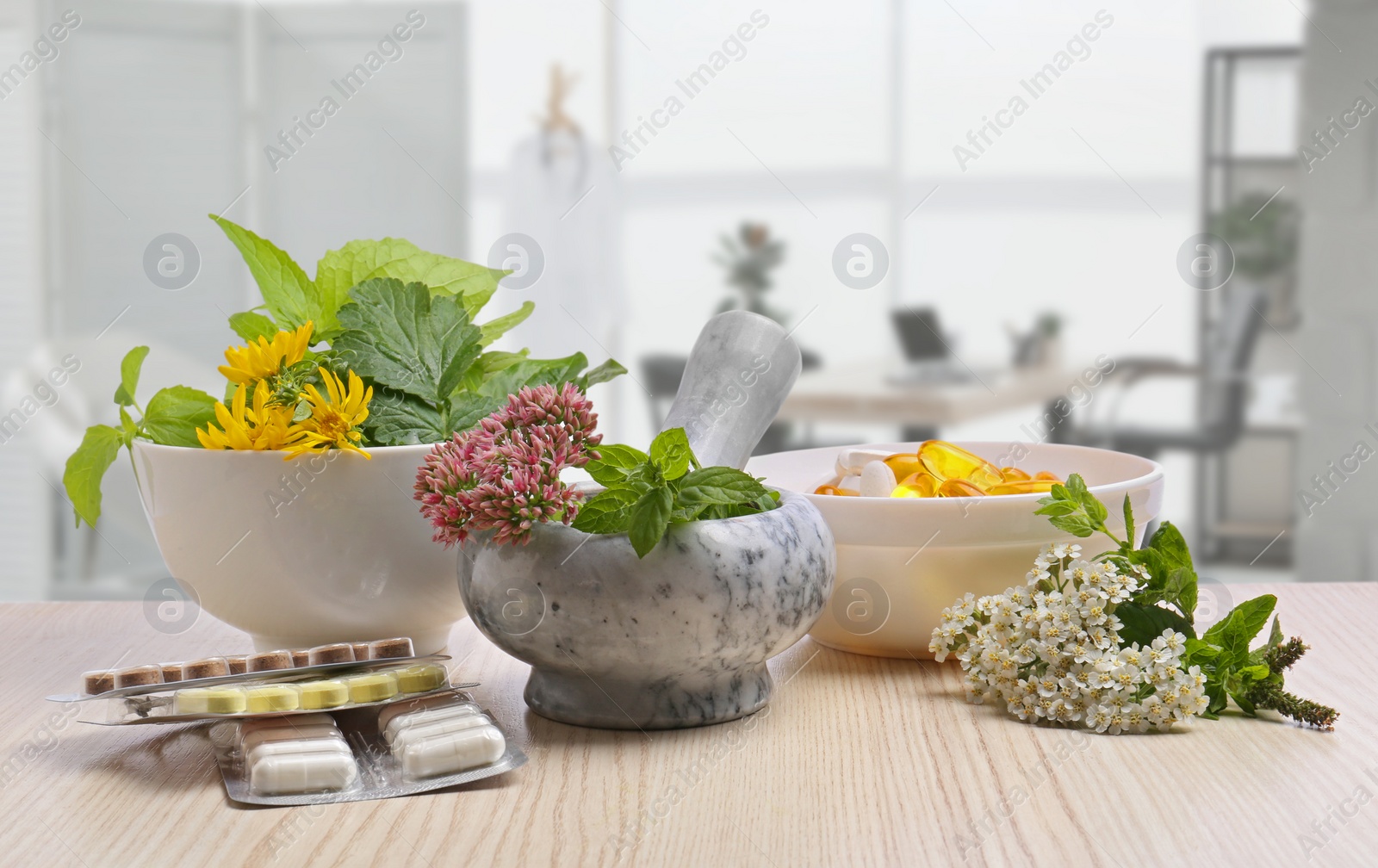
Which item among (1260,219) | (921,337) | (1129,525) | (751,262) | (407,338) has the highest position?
(1260,219)

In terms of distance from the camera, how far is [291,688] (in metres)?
0.53

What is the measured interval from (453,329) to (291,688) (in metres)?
0.23

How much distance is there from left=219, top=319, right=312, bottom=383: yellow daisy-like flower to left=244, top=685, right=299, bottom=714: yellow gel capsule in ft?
0.57

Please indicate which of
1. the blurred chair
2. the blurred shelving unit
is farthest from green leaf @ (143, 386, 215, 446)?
the blurred shelving unit

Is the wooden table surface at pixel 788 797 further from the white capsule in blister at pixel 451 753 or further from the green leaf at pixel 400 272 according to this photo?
the green leaf at pixel 400 272

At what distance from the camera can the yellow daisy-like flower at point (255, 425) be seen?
23.9 inches

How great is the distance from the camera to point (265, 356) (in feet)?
2.01

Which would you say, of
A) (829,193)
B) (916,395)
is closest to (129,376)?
(916,395)

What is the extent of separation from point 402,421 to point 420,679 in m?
0.16

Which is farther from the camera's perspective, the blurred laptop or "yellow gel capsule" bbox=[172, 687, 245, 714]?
the blurred laptop

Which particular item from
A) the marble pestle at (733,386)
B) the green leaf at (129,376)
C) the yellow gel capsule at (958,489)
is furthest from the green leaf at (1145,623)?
the green leaf at (129,376)

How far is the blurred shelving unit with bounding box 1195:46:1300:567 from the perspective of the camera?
11.1 feet

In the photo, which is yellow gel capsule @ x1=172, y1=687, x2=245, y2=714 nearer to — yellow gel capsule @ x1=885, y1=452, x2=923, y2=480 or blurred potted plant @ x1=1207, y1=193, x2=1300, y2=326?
yellow gel capsule @ x1=885, y1=452, x2=923, y2=480

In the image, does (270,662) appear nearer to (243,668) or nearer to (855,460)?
(243,668)
